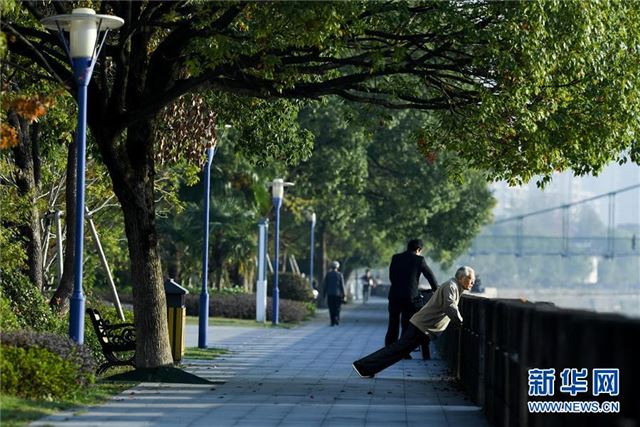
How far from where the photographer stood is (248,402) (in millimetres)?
14203

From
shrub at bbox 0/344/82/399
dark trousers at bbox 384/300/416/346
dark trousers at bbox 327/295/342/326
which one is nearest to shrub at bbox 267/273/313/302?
dark trousers at bbox 327/295/342/326

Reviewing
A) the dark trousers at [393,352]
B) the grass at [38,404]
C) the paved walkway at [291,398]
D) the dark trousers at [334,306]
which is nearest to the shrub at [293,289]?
the dark trousers at [334,306]

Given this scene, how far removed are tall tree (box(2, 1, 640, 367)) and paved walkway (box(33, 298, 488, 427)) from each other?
1.84 meters

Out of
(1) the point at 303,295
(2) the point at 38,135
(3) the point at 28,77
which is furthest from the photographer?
(1) the point at 303,295

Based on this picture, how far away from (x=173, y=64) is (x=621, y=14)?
5.18m

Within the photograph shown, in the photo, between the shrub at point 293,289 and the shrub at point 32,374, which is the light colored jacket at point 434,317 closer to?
the shrub at point 32,374

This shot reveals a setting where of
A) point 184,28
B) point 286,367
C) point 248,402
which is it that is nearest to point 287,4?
point 184,28

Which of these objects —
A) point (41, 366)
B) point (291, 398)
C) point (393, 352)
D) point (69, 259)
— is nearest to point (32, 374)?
point (41, 366)

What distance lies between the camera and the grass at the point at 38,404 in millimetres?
11117

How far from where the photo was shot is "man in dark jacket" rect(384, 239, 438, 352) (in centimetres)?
2090

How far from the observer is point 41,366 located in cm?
1264

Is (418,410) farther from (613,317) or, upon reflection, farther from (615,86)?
(613,317)

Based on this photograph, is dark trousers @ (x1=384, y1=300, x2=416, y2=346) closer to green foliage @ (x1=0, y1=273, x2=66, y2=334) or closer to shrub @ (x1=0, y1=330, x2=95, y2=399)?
green foliage @ (x1=0, y1=273, x2=66, y2=334)

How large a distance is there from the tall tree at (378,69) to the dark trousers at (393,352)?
219cm
